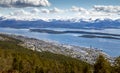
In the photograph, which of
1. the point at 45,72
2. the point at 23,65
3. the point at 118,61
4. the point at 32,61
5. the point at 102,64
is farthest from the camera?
the point at 32,61

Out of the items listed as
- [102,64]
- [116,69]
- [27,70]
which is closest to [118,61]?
[116,69]

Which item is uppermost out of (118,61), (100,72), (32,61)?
(118,61)

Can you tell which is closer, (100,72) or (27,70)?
(100,72)

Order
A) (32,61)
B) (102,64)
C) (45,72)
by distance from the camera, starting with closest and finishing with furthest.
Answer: (102,64)
(45,72)
(32,61)

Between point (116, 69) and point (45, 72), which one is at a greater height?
point (116, 69)

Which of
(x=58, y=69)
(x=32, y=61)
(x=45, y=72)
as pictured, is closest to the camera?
(x=45, y=72)

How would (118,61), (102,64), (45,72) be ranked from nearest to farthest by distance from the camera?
(118,61) → (102,64) → (45,72)

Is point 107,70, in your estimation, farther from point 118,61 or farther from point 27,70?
point 27,70

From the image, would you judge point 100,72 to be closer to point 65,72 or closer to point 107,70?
point 107,70

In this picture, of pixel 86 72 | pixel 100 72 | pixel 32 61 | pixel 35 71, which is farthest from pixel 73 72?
pixel 100 72
